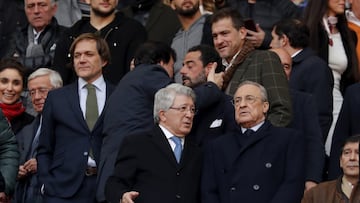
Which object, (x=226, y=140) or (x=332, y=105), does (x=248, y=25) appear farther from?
(x=226, y=140)

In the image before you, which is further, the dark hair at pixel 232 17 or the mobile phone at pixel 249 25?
the mobile phone at pixel 249 25

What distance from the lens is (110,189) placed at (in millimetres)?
11062

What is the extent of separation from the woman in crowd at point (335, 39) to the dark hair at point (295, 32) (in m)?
0.70

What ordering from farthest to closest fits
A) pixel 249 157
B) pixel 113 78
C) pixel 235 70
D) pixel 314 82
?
pixel 113 78
pixel 314 82
pixel 235 70
pixel 249 157

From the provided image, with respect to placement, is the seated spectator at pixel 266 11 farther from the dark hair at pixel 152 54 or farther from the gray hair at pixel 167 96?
the gray hair at pixel 167 96

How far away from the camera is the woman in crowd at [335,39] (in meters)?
13.5

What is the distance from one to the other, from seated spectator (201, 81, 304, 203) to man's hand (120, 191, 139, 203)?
60cm

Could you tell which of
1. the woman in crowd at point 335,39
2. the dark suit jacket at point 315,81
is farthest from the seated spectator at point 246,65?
the woman in crowd at point 335,39

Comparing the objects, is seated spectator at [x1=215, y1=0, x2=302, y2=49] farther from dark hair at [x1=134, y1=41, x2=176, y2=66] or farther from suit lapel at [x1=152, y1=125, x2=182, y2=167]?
suit lapel at [x1=152, y1=125, x2=182, y2=167]

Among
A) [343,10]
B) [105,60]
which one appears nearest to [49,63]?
[105,60]

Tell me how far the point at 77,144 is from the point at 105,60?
0.90 m

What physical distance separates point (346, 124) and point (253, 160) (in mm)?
1028

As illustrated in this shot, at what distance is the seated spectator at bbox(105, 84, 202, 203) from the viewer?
36.0 ft

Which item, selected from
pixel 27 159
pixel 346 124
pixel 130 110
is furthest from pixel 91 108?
pixel 346 124
